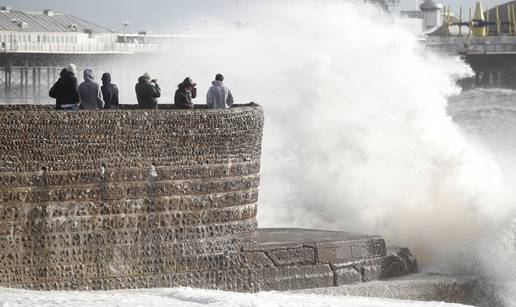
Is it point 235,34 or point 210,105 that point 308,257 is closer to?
point 210,105

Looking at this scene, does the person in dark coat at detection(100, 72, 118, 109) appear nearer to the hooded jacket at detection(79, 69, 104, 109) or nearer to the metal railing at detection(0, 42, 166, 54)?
the hooded jacket at detection(79, 69, 104, 109)

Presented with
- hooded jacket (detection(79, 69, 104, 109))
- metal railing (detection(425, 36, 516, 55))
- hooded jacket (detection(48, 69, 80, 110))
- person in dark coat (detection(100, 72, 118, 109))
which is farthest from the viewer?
metal railing (detection(425, 36, 516, 55))

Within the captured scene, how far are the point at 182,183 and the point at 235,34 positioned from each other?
2170cm

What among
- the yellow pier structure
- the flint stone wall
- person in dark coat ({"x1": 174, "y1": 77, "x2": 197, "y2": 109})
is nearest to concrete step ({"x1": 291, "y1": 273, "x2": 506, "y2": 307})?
the flint stone wall

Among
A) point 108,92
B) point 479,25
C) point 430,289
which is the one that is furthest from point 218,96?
point 479,25

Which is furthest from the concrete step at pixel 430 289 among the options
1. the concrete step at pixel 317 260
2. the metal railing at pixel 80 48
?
the metal railing at pixel 80 48

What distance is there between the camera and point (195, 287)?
13781 mm

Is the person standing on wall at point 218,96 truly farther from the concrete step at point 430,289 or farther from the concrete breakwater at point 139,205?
the concrete step at point 430,289

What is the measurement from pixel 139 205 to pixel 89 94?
58.6 inches

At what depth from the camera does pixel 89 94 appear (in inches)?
564

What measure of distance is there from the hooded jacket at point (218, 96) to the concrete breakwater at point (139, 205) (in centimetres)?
85

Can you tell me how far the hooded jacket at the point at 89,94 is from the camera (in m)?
14.3

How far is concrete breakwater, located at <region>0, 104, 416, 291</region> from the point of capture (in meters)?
12.9

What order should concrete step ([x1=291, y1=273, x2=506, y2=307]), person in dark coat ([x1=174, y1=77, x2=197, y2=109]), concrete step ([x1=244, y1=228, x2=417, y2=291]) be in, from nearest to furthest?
concrete step ([x1=244, y1=228, x2=417, y2=291]), concrete step ([x1=291, y1=273, x2=506, y2=307]), person in dark coat ([x1=174, y1=77, x2=197, y2=109])
